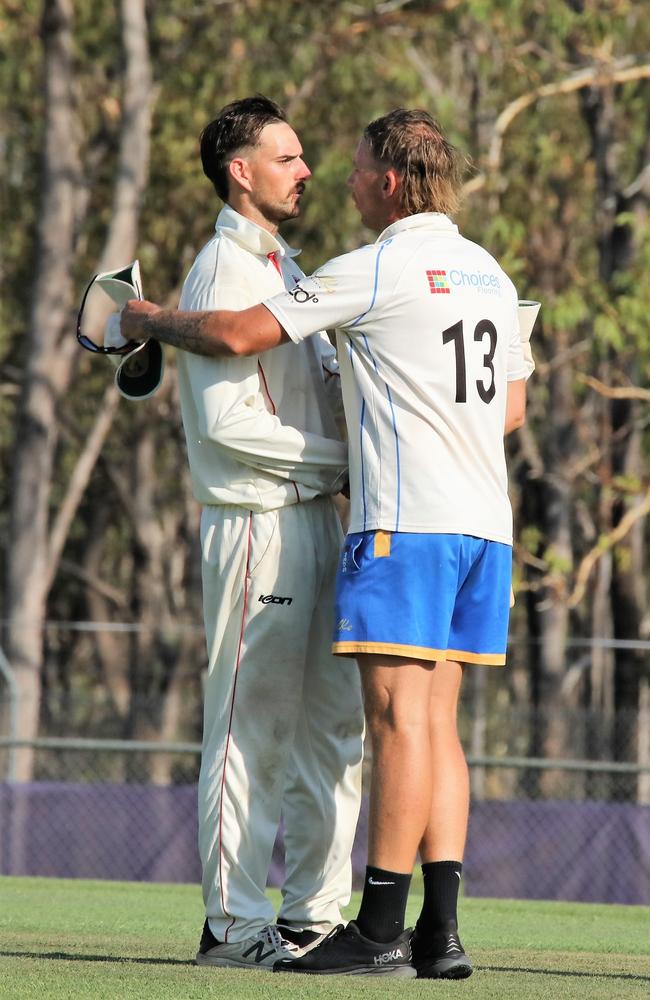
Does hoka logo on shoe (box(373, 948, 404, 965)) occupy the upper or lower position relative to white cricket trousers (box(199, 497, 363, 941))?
lower

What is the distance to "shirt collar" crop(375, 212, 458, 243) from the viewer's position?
4.71 metres

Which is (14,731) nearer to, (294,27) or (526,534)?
(526,534)

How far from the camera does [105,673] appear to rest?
54.0ft

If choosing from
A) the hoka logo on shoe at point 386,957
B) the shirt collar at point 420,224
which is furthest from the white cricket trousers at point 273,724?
the shirt collar at point 420,224

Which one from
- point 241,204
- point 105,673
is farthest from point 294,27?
point 241,204

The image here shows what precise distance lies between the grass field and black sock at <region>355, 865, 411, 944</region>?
16 cm

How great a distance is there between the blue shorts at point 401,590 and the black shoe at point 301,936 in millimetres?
856

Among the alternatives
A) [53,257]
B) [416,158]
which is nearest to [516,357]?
[416,158]

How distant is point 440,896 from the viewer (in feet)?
15.1

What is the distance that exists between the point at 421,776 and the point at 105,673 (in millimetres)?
12156

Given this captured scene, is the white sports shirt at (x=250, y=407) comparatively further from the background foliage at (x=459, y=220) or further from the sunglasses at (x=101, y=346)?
the background foliage at (x=459, y=220)

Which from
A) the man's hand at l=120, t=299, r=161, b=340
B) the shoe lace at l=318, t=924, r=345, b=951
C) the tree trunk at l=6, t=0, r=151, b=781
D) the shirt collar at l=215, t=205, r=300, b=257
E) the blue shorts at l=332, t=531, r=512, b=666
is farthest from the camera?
the tree trunk at l=6, t=0, r=151, b=781

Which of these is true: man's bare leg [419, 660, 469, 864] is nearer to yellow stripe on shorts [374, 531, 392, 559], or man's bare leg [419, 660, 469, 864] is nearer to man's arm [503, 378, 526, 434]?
yellow stripe on shorts [374, 531, 392, 559]

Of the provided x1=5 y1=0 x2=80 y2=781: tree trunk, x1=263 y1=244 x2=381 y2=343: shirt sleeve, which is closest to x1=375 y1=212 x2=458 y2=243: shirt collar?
x1=263 y1=244 x2=381 y2=343: shirt sleeve
